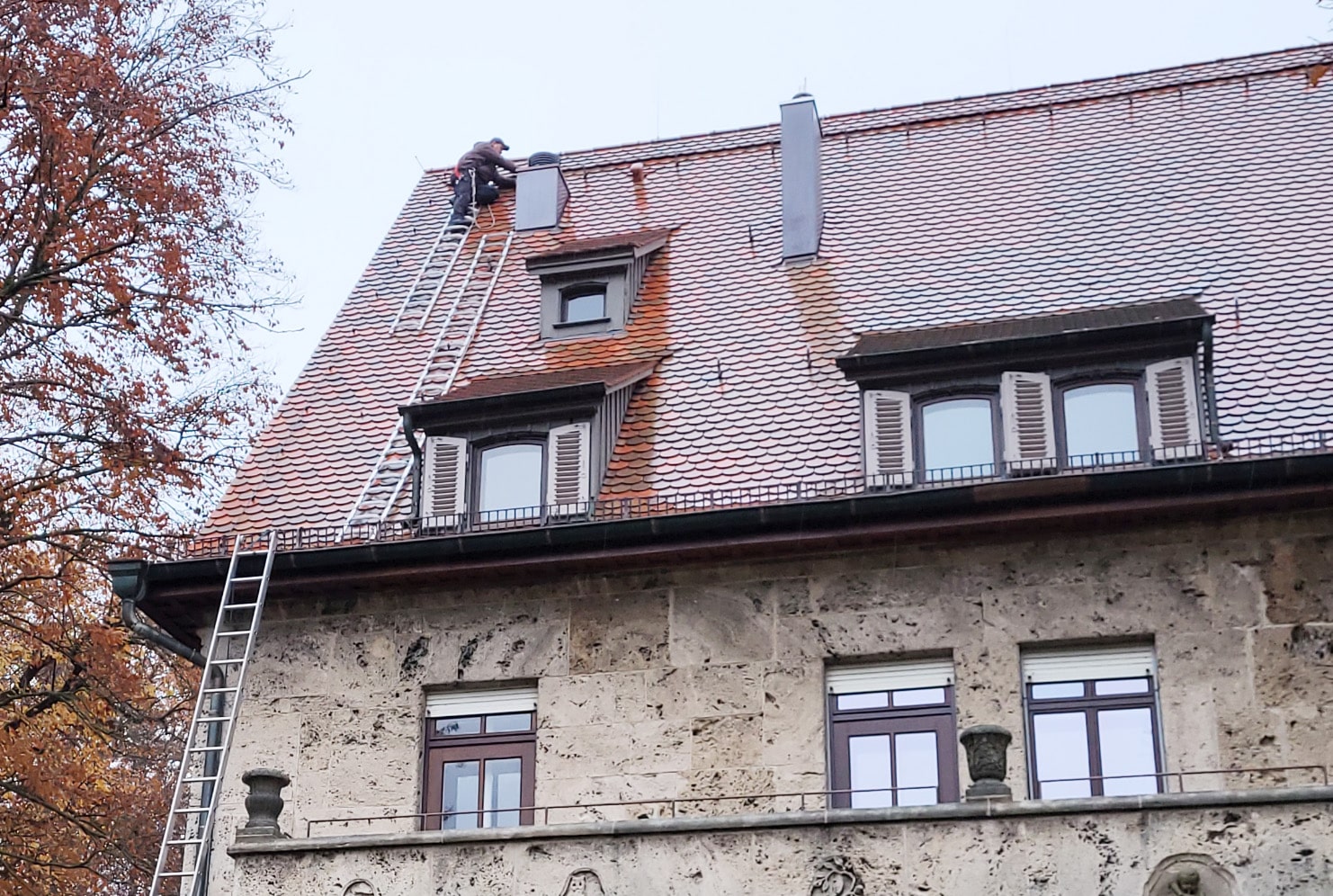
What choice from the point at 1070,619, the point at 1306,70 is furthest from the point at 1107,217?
the point at 1070,619

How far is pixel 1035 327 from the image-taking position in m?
15.0

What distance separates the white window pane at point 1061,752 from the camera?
1325 cm

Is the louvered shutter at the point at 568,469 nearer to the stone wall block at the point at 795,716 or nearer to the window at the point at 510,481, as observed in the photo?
the window at the point at 510,481

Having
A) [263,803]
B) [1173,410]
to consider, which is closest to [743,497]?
[1173,410]

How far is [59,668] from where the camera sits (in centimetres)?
2016

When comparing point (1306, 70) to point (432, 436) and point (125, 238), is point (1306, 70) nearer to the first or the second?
point (432, 436)

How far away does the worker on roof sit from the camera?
2150 centimetres

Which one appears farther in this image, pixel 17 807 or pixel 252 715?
pixel 17 807

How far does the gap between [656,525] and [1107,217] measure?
624 centimetres

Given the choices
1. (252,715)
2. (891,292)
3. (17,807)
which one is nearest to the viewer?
(252,715)

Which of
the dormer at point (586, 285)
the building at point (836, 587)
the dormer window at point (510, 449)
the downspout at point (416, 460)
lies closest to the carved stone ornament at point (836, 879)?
the building at point (836, 587)

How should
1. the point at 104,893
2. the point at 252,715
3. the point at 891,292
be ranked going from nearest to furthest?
the point at 252,715
the point at 891,292
the point at 104,893

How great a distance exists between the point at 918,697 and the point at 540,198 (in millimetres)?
9082

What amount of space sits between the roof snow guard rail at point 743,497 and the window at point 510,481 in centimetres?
3
